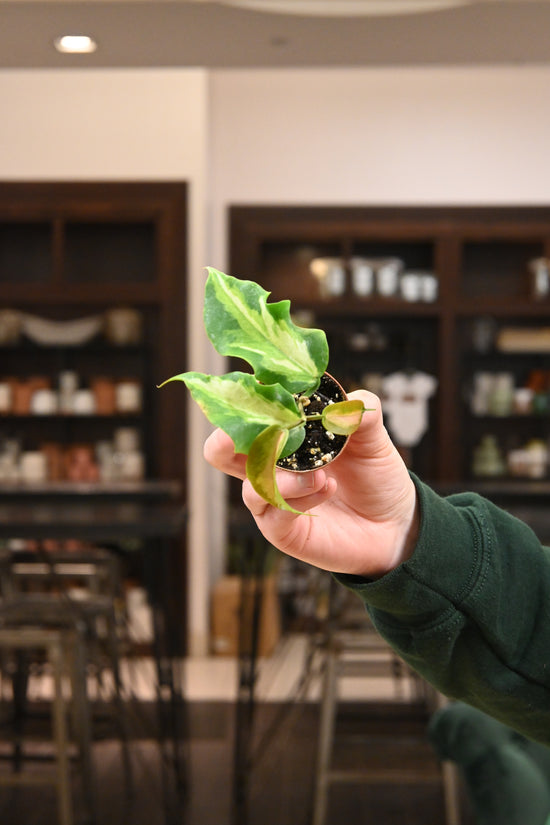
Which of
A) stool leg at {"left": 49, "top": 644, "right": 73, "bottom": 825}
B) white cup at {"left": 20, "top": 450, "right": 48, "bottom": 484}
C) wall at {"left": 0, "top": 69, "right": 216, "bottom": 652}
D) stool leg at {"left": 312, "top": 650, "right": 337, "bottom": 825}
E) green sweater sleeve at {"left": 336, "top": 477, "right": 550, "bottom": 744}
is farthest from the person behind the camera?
white cup at {"left": 20, "top": 450, "right": 48, "bottom": 484}

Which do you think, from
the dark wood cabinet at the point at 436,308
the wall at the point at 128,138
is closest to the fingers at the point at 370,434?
the wall at the point at 128,138

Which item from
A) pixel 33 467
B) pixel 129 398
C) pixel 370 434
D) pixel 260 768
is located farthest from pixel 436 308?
pixel 370 434

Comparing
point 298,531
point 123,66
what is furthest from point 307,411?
point 123,66

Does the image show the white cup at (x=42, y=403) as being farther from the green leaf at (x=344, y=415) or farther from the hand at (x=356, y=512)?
the green leaf at (x=344, y=415)

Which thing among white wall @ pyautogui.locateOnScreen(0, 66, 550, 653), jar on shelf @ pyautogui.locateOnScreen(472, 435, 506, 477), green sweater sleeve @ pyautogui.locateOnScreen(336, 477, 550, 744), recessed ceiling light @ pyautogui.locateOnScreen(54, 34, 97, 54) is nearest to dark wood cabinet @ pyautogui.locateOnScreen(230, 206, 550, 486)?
jar on shelf @ pyautogui.locateOnScreen(472, 435, 506, 477)

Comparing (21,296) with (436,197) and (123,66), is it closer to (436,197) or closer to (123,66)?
(436,197)

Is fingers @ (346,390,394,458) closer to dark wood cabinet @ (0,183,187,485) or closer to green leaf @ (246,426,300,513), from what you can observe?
green leaf @ (246,426,300,513)
